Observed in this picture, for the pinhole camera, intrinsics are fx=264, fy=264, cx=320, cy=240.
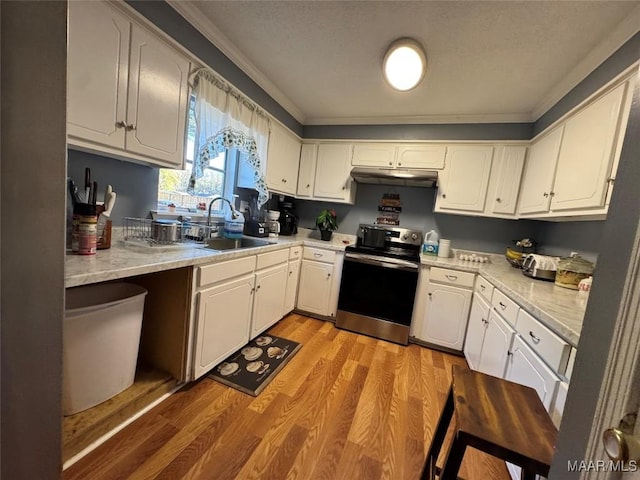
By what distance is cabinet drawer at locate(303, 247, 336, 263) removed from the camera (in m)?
2.80

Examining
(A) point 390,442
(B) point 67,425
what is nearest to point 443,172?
(A) point 390,442

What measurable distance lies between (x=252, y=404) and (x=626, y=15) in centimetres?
287

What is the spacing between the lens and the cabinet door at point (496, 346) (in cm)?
152

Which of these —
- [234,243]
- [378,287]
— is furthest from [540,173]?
[234,243]

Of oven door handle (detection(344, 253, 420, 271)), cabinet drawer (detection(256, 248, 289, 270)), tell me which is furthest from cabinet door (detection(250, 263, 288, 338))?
oven door handle (detection(344, 253, 420, 271))

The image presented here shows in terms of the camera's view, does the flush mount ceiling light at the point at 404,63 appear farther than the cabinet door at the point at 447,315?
No

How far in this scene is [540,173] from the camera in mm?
2158

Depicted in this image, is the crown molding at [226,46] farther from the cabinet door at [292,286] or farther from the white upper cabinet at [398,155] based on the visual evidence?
the cabinet door at [292,286]

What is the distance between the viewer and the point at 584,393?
1.43 ft

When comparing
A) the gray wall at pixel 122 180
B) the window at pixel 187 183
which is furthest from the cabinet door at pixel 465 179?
the gray wall at pixel 122 180

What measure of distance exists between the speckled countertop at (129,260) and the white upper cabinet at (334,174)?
150 cm

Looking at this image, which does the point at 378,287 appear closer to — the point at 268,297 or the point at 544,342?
the point at 268,297

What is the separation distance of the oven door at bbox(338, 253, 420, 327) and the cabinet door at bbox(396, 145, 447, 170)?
3.55ft

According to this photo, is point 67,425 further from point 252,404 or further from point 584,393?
point 584,393
